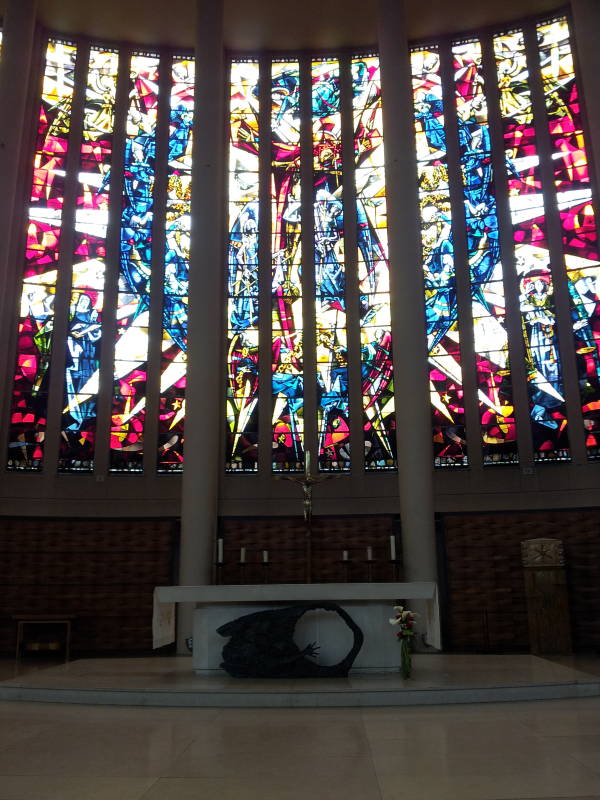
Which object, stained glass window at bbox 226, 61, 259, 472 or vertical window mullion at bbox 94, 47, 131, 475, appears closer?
vertical window mullion at bbox 94, 47, 131, 475

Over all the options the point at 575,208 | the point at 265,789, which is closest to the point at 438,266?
the point at 575,208

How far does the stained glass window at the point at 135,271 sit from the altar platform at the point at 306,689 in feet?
17.1

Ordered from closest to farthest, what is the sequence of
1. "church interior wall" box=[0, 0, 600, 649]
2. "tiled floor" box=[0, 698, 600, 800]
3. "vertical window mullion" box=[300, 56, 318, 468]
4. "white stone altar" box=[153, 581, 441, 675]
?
"tiled floor" box=[0, 698, 600, 800], "white stone altar" box=[153, 581, 441, 675], "church interior wall" box=[0, 0, 600, 649], "vertical window mullion" box=[300, 56, 318, 468]

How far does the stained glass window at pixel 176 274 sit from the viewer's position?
1170 centimetres

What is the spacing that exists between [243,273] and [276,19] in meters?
4.70

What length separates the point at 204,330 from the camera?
414 inches

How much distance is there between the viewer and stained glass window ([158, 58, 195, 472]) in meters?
11.7

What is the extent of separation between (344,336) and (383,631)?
20.4 ft

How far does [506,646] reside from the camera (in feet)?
34.2

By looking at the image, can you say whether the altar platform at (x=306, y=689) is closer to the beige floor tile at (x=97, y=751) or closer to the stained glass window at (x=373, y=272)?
the beige floor tile at (x=97, y=751)

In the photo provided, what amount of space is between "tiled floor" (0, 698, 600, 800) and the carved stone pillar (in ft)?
13.9

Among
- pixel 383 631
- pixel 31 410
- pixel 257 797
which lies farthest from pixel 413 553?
pixel 257 797

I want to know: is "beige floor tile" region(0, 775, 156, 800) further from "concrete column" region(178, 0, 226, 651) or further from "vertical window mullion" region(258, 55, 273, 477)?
"vertical window mullion" region(258, 55, 273, 477)

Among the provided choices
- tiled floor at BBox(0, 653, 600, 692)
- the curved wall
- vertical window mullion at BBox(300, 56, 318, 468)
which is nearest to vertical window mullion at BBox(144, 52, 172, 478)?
the curved wall
